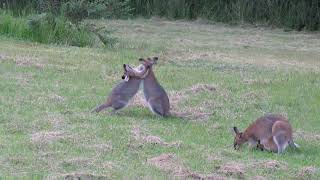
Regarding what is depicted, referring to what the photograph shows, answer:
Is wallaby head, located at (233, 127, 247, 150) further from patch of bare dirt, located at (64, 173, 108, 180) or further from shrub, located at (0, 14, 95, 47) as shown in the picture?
shrub, located at (0, 14, 95, 47)

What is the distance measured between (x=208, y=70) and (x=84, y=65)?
2462 millimetres

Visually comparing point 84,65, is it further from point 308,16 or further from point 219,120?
point 308,16

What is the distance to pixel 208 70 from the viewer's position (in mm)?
15883

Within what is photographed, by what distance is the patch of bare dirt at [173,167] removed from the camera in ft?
26.6

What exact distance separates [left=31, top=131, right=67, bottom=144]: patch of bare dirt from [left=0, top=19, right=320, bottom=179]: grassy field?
12 mm

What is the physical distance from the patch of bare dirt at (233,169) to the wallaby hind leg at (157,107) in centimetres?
259

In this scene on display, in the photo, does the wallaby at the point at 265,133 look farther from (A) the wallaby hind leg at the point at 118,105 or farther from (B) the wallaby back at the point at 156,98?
(A) the wallaby hind leg at the point at 118,105

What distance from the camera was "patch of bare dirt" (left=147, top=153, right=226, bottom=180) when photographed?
319 inches

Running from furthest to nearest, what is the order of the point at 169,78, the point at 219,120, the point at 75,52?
the point at 75,52, the point at 169,78, the point at 219,120

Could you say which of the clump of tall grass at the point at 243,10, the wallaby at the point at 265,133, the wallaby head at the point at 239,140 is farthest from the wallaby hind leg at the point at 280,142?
the clump of tall grass at the point at 243,10

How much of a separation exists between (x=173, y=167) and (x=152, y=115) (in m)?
3.00

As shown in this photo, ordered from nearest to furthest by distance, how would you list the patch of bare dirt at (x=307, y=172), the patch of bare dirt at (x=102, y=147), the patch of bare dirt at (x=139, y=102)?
the patch of bare dirt at (x=307, y=172) → the patch of bare dirt at (x=102, y=147) → the patch of bare dirt at (x=139, y=102)

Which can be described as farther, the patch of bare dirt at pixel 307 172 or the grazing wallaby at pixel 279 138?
the grazing wallaby at pixel 279 138

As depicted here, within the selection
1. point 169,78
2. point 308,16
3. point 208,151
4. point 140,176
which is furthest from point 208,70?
point 308,16
